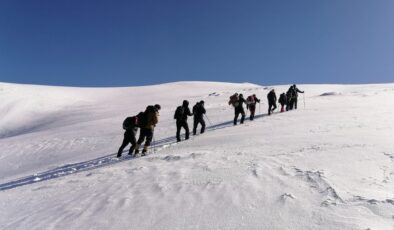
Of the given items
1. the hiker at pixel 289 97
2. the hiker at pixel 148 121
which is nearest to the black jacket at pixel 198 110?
the hiker at pixel 148 121

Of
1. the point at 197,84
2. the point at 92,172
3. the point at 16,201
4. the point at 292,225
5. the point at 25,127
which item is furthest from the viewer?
the point at 197,84

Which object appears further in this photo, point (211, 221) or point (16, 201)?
point (16, 201)

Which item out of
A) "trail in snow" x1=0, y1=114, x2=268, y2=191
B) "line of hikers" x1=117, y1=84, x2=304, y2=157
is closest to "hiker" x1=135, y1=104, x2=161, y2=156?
"line of hikers" x1=117, y1=84, x2=304, y2=157

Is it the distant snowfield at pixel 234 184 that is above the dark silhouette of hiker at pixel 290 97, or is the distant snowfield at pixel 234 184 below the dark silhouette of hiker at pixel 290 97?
below

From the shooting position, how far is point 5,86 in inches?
2105

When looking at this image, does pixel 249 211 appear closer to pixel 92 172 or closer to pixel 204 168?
pixel 204 168

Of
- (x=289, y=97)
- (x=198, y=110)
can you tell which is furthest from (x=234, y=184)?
(x=289, y=97)

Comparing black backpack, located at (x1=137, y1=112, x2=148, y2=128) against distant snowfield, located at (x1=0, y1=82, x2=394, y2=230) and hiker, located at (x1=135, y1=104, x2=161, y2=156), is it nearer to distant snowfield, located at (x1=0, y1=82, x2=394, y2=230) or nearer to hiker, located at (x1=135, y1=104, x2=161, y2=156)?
hiker, located at (x1=135, y1=104, x2=161, y2=156)

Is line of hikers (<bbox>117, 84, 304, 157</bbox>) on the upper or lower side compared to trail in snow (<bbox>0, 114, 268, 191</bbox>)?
upper

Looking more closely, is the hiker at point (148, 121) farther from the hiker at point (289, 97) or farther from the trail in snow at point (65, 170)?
the hiker at point (289, 97)


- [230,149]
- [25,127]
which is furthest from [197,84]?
[230,149]

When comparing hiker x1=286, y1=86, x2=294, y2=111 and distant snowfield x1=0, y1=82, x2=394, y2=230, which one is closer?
distant snowfield x1=0, y1=82, x2=394, y2=230

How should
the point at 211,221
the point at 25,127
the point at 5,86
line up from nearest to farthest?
the point at 211,221
the point at 25,127
the point at 5,86

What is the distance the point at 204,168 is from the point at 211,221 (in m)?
3.23
